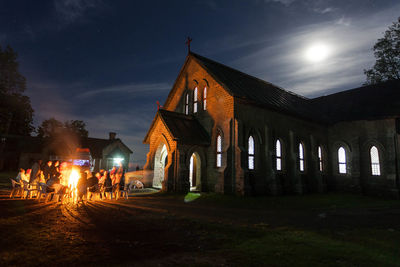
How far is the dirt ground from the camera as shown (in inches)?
191

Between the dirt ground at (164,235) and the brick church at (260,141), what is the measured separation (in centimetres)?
698

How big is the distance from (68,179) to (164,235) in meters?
10.2

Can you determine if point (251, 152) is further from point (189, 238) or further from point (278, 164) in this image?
point (189, 238)

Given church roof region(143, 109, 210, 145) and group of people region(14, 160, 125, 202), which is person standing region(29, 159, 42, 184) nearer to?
group of people region(14, 160, 125, 202)

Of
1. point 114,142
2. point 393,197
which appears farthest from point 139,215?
point 114,142

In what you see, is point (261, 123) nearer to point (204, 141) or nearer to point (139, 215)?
point (204, 141)

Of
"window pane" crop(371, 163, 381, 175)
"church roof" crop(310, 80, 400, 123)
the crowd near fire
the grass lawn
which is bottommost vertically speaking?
the grass lawn

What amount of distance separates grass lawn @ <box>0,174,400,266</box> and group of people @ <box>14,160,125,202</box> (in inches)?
81.9

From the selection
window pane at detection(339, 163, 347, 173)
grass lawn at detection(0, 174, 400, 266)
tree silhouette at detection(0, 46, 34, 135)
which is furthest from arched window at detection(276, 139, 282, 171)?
tree silhouette at detection(0, 46, 34, 135)

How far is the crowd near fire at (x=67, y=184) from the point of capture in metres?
12.0

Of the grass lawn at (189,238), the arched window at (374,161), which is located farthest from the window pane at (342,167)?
the grass lawn at (189,238)

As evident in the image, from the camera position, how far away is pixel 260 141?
18516mm

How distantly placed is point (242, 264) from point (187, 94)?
19014 millimetres

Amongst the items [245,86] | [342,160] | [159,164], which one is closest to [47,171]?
[159,164]
